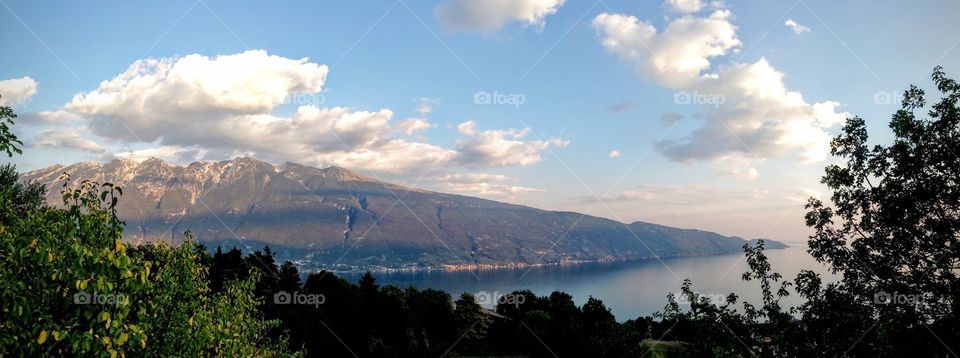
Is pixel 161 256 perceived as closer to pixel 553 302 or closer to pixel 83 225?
pixel 83 225

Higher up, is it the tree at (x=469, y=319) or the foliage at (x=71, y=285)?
the foliage at (x=71, y=285)

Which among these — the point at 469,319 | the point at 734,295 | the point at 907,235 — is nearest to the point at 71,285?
the point at 734,295

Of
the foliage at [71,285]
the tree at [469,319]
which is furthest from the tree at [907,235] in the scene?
the tree at [469,319]

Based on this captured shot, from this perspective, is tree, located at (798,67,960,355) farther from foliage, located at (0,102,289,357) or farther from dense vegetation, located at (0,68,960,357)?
foliage, located at (0,102,289,357)

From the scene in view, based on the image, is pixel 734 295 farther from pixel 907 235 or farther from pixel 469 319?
pixel 469 319

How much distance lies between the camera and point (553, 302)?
285ft

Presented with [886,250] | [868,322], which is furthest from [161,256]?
[886,250]

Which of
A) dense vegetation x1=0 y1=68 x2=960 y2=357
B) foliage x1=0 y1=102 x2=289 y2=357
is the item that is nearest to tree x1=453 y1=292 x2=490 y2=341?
dense vegetation x1=0 y1=68 x2=960 y2=357

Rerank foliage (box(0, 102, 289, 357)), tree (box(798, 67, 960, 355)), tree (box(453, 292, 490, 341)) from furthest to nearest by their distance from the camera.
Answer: tree (box(453, 292, 490, 341)), tree (box(798, 67, 960, 355)), foliage (box(0, 102, 289, 357))

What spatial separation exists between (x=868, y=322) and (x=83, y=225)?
705 inches

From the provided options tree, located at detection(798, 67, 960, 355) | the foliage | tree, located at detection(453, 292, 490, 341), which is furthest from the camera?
tree, located at detection(453, 292, 490, 341)

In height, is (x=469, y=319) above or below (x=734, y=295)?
below

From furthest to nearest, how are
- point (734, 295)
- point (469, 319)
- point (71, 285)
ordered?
point (469, 319)
point (734, 295)
point (71, 285)

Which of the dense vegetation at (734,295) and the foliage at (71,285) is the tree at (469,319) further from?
the foliage at (71,285)
